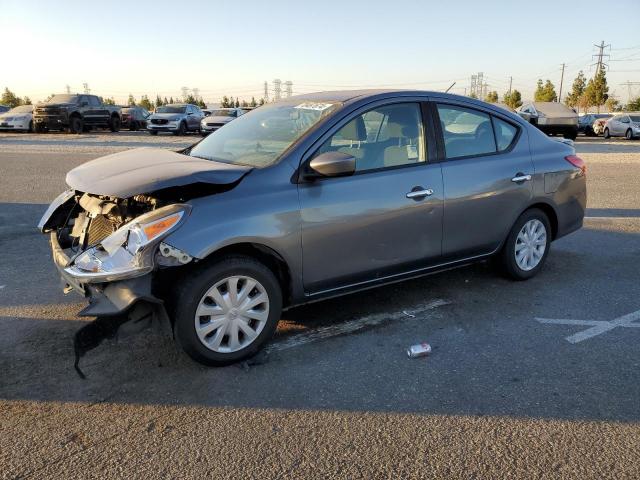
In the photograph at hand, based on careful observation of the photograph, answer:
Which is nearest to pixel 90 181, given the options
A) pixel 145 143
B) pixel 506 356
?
pixel 506 356

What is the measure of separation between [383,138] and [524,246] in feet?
6.20

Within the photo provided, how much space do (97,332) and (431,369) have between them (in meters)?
2.39

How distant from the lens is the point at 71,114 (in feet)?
87.0

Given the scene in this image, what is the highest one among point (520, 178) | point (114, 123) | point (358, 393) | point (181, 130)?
point (114, 123)

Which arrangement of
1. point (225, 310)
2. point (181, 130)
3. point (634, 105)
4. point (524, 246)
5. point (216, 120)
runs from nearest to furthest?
point (225, 310), point (524, 246), point (216, 120), point (181, 130), point (634, 105)

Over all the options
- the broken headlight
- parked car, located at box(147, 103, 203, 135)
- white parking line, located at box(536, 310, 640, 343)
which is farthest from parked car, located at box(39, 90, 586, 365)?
parked car, located at box(147, 103, 203, 135)

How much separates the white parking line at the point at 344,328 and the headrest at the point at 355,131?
1397 millimetres

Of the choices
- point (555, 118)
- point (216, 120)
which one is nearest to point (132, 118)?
point (216, 120)

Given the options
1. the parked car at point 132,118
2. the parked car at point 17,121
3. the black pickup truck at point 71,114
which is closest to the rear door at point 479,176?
the black pickup truck at point 71,114

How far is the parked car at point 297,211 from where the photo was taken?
3.32m

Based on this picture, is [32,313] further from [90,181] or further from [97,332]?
[90,181]

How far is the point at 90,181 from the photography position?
369 centimetres

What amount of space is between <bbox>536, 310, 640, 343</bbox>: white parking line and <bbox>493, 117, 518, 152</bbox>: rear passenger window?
62.8 inches

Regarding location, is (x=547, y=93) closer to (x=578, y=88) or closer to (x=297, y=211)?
(x=578, y=88)
